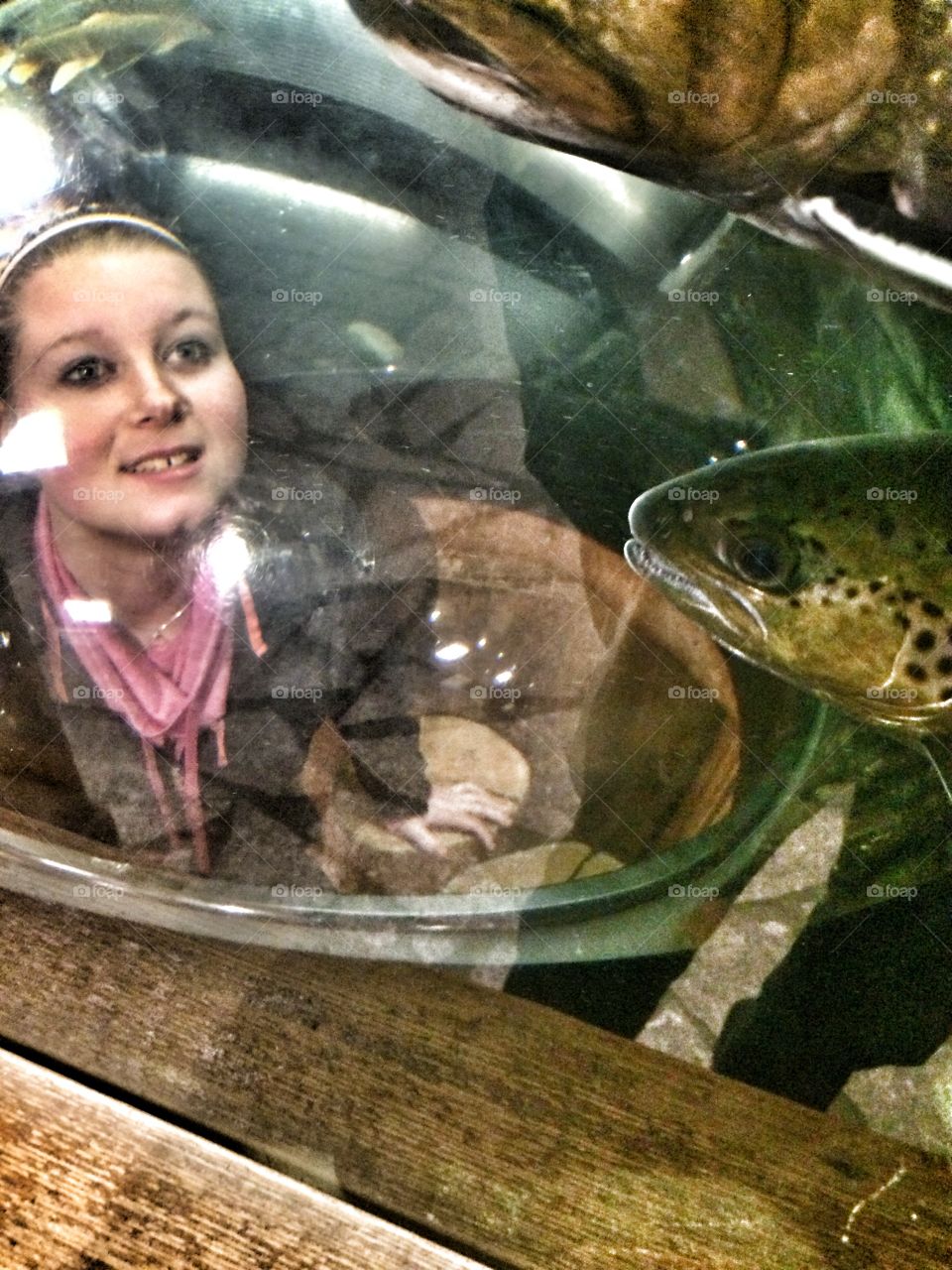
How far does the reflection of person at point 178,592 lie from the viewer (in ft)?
A: 1.84

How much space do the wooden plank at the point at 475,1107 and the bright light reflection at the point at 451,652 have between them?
0.18 meters

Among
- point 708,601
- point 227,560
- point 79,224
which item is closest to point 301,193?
point 79,224

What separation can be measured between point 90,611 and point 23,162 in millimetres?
296

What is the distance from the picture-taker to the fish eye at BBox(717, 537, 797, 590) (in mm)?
552

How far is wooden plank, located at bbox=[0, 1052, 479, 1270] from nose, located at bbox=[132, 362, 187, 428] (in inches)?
13.7

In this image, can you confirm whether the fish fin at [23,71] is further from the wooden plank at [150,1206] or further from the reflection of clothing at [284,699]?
the wooden plank at [150,1206]

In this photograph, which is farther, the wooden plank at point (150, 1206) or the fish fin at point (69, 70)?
the fish fin at point (69, 70)

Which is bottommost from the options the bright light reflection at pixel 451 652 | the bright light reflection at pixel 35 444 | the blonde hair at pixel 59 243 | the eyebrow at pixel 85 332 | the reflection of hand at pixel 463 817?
the reflection of hand at pixel 463 817

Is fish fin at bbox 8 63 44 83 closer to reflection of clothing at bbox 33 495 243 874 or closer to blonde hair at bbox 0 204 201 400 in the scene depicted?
blonde hair at bbox 0 204 201 400

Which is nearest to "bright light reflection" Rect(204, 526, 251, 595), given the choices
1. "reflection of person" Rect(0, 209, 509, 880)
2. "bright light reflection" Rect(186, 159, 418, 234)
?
"reflection of person" Rect(0, 209, 509, 880)

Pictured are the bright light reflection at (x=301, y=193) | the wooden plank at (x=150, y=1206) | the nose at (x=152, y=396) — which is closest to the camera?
the wooden plank at (x=150, y=1206)

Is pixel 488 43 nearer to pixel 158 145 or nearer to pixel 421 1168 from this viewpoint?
pixel 158 145

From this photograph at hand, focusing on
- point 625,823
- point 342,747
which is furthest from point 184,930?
point 625,823

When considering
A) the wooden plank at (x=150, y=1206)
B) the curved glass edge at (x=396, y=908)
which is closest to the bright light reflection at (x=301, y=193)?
the curved glass edge at (x=396, y=908)
